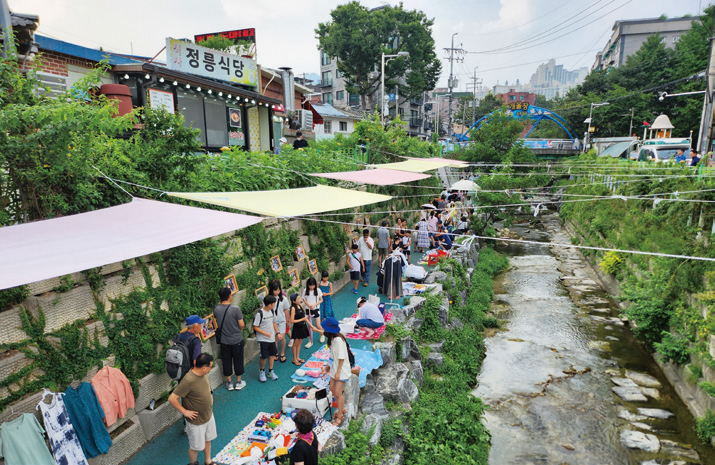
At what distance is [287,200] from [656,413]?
8859mm

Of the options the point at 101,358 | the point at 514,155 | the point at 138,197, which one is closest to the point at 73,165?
the point at 138,197

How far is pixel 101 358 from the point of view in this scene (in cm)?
496

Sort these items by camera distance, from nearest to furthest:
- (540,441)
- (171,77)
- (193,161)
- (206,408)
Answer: (206,408) < (193,161) < (540,441) < (171,77)

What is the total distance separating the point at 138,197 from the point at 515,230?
77.6 feet

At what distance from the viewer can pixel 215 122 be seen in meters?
13.2

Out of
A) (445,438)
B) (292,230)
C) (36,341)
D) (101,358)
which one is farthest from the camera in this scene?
(292,230)

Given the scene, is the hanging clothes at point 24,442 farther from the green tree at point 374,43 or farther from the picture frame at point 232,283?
the green tree at point 374,43

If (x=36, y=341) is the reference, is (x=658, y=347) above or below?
below

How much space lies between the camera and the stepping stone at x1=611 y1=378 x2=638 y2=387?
968 centimetres

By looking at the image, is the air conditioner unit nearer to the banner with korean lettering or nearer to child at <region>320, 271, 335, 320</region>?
the banner with korean lettering

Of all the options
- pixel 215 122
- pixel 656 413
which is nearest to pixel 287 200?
pixel 215 122

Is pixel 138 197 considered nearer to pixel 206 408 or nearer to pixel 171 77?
pixel 206 408

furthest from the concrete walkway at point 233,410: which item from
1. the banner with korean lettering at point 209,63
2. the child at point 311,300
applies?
the banner with korean lettering at point 209,63

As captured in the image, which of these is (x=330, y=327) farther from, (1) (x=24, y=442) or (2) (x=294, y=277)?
(2) (x=294, y=277)
